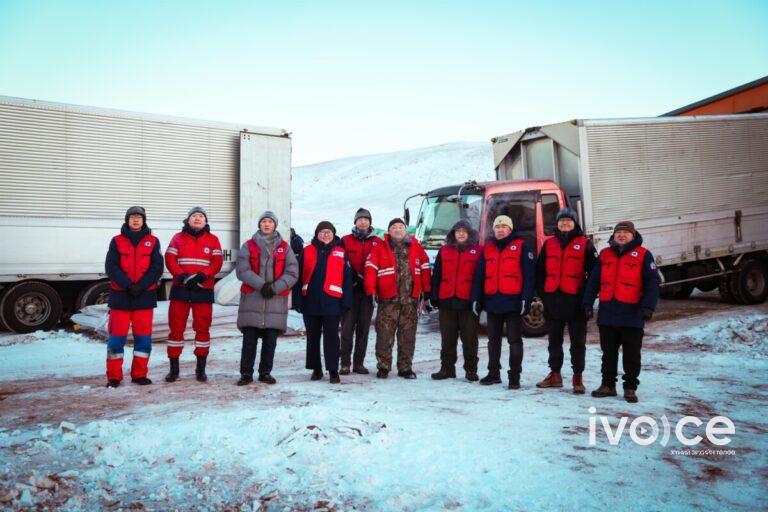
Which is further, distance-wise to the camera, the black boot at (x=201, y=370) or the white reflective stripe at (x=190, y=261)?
the black boot at (x=201, y=370)

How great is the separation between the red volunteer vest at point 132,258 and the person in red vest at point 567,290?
4029mm

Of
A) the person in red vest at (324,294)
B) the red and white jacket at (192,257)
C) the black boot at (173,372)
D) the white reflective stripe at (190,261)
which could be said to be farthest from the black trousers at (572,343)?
the black boot at (173,372)

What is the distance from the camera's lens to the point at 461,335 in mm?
6496

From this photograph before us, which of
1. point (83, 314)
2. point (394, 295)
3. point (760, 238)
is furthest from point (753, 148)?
point (83, 314)

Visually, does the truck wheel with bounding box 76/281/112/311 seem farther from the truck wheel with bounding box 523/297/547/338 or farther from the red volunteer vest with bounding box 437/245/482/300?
the truck wheel with bounding box 523/297/547/338

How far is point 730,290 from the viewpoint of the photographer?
12.2 meters

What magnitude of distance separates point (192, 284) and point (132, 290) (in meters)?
0.56

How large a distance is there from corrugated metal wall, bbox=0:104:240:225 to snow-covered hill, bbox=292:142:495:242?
111ft

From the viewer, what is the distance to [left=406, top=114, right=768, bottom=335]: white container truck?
9.53m

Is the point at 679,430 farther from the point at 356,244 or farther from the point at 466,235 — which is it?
the point at 356,244

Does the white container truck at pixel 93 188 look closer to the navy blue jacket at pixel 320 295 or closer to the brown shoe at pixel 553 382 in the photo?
the navy blue jacket at pixel 320 295

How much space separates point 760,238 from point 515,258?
8.75m

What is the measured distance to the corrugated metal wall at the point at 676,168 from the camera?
33.5 ft

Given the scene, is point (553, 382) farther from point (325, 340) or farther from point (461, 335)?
point (325, 340)
